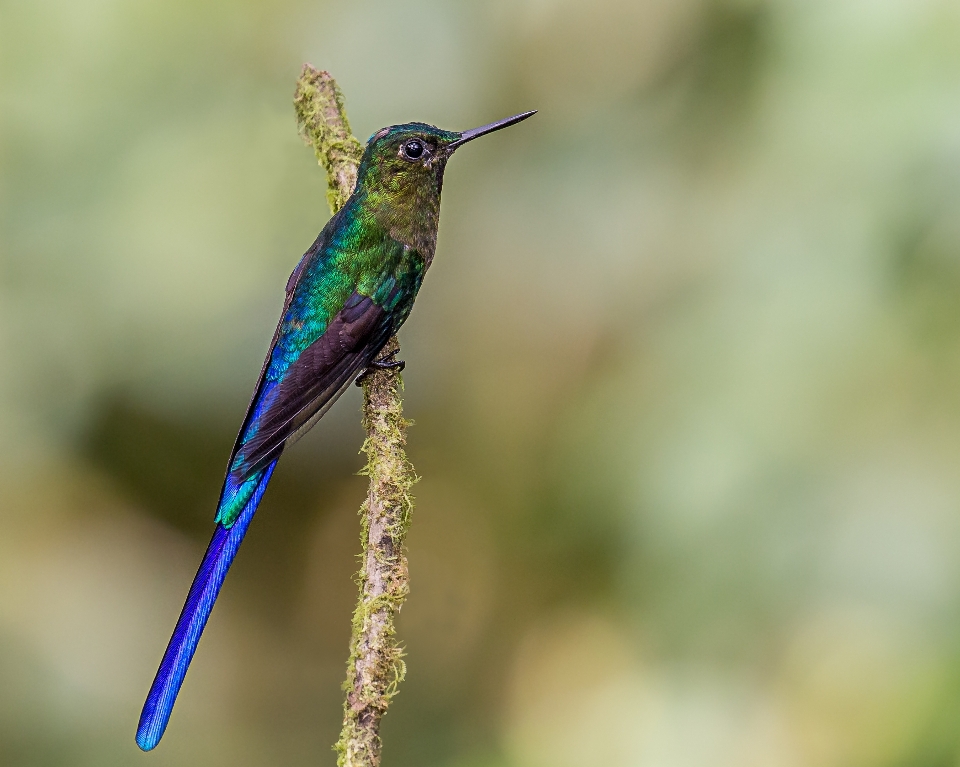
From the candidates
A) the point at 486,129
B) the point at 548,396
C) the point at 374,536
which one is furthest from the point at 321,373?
the point at 548,396

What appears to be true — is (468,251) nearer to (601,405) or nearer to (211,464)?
(601,405)

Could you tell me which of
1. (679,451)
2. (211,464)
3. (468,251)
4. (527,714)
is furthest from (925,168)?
(211,464)

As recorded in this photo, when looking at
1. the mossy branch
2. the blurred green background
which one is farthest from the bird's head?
the blurred green background

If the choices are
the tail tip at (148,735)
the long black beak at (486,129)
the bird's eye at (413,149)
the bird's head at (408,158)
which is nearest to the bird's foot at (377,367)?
the bird's head at (408,158)

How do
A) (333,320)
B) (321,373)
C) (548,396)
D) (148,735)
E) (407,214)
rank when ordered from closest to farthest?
(148,735)
(321,373)
(333,320)
(407,214)
(548,396)

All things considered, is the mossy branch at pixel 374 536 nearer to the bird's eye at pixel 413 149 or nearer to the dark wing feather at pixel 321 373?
the dark wing feather at pixel 321 373

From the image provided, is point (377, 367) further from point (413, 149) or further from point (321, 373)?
point (413, 149)
